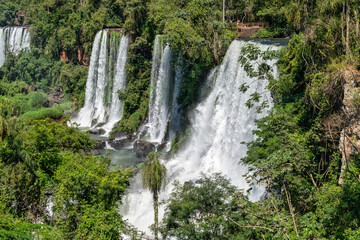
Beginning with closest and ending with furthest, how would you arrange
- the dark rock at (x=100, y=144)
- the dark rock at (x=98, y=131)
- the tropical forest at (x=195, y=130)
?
1. the tropical forest at (x=195, y=130)
2. the dark rock at (x=100, y=144)
3. the dark rock at (x=98, y=131)

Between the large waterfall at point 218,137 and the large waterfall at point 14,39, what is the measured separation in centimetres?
4105

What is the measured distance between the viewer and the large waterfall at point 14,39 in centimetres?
5244

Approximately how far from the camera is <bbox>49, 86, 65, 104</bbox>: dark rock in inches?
1703

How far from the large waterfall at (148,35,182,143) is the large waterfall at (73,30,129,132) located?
597 centimetres

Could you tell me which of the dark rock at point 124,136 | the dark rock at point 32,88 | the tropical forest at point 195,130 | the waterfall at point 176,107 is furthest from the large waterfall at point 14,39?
the waterfall at point 176,107

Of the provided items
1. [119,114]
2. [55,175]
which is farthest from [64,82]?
[55,175]

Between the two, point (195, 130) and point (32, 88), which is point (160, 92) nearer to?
point (195, 130)

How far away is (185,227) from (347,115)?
20.5 feet

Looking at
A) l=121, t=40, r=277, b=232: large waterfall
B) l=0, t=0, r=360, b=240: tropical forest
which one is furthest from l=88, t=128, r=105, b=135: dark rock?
l=121, t=40, r=277, b=232: large waterfall

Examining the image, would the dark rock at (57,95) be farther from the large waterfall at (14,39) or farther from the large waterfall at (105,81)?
the large waterfall at (14,39)

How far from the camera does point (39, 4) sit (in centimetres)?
5397

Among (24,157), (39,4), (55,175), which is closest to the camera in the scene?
(24,157)

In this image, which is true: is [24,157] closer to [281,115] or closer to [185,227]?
[185,227]

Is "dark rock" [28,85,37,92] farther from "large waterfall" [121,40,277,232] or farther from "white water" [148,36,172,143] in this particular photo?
"large waterfall" [121,40,277,232]
